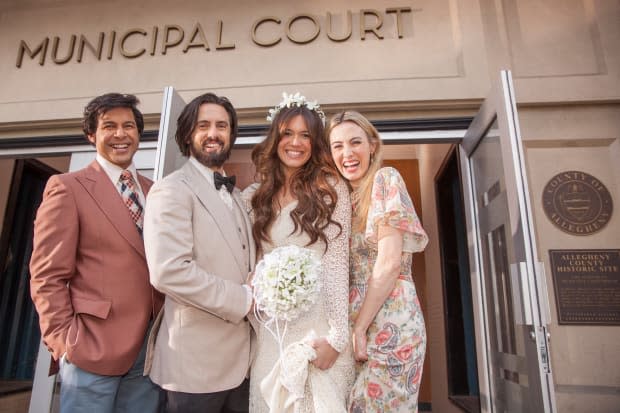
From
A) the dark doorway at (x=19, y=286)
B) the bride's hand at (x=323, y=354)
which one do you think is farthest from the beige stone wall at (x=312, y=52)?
the bride's hand at (x=323, y=354)

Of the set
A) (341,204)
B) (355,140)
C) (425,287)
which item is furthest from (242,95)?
(425,287)

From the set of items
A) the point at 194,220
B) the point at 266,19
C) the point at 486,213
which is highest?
the point at 266,19

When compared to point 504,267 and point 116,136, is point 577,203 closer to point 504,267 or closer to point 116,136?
point 504,267

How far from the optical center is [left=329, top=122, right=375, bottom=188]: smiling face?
206 centimetres

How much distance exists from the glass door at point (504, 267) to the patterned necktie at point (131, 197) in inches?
73.3

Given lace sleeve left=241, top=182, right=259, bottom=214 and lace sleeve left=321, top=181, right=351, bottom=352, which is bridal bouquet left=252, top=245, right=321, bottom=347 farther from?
lace sleeve left=241, top=182, right=259, bottom=214

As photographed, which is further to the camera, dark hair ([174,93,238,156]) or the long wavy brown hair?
dark hair ([174,93,238,156])

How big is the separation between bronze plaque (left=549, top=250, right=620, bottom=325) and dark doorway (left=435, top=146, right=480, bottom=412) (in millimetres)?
1450

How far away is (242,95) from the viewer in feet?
11.6

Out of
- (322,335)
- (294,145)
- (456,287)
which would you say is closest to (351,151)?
(294,145)

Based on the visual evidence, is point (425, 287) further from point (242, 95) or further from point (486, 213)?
point (242, 95)

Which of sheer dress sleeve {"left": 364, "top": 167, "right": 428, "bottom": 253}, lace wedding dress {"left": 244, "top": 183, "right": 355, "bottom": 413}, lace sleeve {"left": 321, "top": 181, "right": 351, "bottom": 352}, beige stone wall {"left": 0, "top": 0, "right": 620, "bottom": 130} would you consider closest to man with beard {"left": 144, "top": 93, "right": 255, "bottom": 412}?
lace wedding dress {"left": 244, "top": 183, "right": 355, "bottom": 413}

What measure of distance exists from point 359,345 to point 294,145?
96 centimetres

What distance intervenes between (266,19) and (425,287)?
4.33 meters
